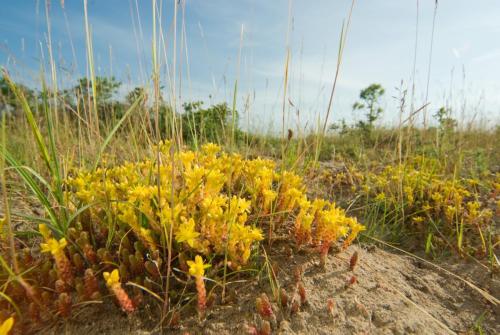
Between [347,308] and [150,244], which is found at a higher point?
[150,244]

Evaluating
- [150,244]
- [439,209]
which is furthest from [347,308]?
[439,209]

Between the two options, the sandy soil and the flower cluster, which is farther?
the flower cluster

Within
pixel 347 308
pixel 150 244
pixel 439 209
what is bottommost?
pixel 347 308

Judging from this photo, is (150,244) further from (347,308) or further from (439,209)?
(439,209)

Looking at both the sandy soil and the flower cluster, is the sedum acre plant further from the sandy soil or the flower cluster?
the flower cluster

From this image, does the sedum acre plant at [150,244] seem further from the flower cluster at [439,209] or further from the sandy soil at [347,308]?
the flower cluster at [439,209]

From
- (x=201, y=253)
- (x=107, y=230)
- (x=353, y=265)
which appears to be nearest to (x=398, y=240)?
(x=353, y=265)

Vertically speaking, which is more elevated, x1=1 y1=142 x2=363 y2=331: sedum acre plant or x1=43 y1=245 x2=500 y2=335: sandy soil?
x1=1 y1=142 x2=363 y2=331: sedum acre plant

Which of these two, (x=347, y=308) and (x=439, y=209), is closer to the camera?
(x=347, y=308)

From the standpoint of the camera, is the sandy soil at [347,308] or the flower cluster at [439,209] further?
the flower cluster at [439,209]

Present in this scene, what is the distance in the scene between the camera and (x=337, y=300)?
5.35ft

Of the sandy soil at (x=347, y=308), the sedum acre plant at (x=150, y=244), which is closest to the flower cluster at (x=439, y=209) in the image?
the sandy soil at (x=347, y=308)

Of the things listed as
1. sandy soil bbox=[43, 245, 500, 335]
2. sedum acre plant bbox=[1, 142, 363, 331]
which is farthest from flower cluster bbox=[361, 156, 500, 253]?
sedum acre plant bbox=[1, 142, 363, 331]

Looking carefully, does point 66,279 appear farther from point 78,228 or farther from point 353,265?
point 353,265
